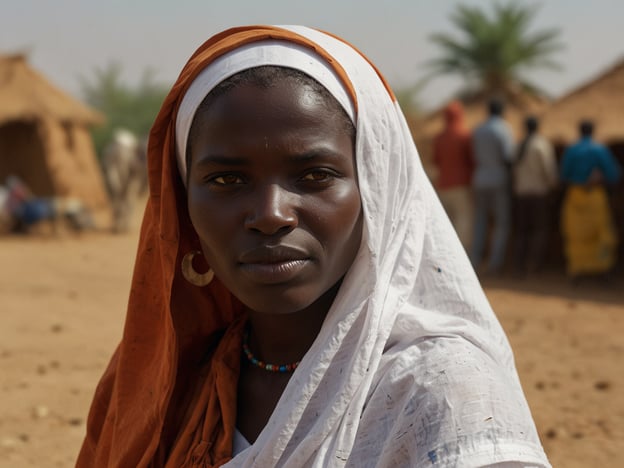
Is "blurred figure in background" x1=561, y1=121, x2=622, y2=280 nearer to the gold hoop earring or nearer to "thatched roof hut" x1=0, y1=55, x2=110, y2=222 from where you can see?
the gold hoop earring

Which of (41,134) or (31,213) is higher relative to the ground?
(41,134)

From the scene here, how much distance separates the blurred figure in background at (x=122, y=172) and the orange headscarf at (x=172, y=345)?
40.4 feet

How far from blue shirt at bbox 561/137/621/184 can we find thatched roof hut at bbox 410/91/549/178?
2.32m

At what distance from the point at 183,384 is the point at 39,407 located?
2927mm

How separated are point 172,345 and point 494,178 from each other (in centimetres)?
765

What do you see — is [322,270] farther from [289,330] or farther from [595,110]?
[595,110]

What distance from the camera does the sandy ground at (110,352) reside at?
4.04 m

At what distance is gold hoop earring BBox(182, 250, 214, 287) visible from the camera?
1841 mm

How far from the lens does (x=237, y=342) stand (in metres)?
1.90

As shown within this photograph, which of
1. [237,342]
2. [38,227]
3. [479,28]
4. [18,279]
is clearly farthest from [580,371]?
[479,28]

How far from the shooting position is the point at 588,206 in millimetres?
8891

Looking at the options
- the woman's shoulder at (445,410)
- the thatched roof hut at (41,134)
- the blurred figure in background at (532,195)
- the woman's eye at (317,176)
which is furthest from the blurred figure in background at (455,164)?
the thatched roof hut at (41,134)

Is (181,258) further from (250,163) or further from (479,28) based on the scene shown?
(479,28)

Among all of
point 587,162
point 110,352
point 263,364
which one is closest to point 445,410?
point 263,364
